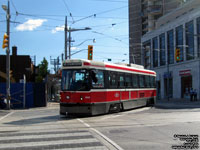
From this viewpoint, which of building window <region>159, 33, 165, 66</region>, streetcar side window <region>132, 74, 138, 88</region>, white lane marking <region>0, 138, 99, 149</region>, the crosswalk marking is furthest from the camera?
building window <region>159, 33, 165, 66</region>

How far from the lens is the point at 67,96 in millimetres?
14375

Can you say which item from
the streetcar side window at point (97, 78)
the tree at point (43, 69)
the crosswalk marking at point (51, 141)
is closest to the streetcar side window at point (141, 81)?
the streetcar side window at point (97, 78)

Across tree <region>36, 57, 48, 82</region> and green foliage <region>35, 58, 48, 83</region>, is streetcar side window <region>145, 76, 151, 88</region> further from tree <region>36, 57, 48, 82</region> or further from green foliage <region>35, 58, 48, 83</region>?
tree <region>36, 57, 48, 82</region>

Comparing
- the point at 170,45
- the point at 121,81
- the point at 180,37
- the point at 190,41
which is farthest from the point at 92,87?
the point at 170,45

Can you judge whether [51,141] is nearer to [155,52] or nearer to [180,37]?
[180,37]

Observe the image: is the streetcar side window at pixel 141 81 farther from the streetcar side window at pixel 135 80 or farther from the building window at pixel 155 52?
the building window at pixel 155 52

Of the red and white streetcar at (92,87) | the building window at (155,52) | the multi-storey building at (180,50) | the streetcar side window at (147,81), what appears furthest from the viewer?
the building window at (155,52)

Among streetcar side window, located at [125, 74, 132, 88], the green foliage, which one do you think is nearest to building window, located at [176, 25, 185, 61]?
streetcar side window, located at [125, 74, 132, 88]

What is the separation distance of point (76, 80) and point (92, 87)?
0.93 meters

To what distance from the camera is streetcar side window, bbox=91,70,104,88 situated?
47.6 ft

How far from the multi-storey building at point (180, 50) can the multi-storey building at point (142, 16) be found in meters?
13.0

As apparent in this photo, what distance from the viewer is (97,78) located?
49.0ft

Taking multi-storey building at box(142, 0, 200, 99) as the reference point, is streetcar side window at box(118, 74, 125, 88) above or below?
below

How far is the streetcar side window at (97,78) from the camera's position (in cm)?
1451
